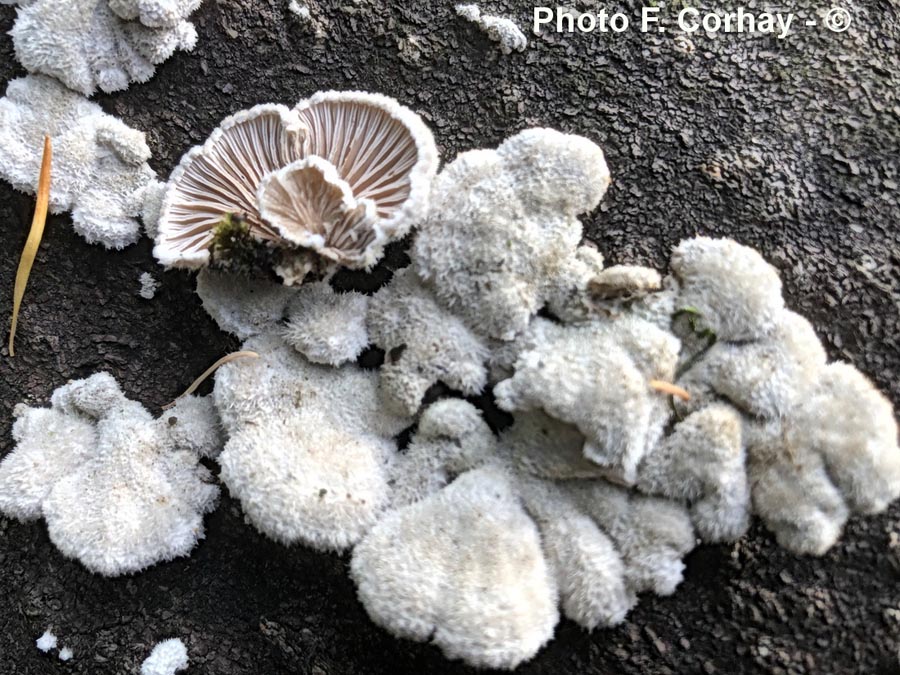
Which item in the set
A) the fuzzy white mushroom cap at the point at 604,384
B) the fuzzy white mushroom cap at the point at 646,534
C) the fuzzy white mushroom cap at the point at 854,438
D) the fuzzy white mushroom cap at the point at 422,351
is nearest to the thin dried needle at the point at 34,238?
the fuzzy white mushroom cap at the point at 422,351

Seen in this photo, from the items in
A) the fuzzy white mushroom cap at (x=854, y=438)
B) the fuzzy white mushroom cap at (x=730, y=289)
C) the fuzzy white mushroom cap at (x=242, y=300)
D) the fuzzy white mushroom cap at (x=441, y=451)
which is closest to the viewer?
the fuzzy white mushroom cap at (x=854, y=438)

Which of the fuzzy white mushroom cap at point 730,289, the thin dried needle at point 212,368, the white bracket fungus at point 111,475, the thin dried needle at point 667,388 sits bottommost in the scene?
the white bracket fungus at point 111,475

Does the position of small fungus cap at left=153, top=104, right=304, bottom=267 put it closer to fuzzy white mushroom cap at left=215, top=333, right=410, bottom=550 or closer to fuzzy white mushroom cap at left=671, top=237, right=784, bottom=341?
fuzzy white mushroom cap at left=215, top=333, right=410, bottom=550

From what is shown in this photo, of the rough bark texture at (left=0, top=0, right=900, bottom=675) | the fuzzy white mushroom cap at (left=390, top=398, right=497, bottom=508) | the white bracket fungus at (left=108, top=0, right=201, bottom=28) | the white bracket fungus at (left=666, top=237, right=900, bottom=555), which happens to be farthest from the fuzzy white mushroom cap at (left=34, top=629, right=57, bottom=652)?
the white bracket fungus at (left=666, top=237, right=900, bottom=555)

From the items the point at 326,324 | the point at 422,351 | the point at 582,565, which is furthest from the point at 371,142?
the point at 582,565

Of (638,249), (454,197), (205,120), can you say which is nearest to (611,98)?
(638,249)

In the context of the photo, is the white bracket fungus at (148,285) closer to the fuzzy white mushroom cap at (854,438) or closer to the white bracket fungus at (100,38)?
the white bracket fungus at (100,38)
